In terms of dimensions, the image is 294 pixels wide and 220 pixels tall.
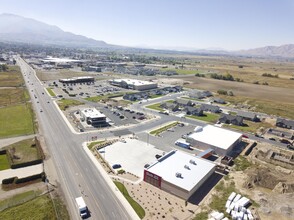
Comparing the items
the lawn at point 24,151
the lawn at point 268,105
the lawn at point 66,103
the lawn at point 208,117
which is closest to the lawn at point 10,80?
the lawn at point 66,103

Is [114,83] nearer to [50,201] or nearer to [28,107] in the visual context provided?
[28,107]

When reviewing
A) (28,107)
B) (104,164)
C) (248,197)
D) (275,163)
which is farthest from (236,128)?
(28,107)

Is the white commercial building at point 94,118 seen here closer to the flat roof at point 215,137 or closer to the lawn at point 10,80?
the flat roof at point 215,137

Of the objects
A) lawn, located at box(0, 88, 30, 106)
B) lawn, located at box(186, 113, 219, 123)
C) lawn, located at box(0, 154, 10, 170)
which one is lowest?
lawn, located at box(186, 113, 219, 123)

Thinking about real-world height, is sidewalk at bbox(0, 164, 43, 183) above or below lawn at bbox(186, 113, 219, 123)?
above

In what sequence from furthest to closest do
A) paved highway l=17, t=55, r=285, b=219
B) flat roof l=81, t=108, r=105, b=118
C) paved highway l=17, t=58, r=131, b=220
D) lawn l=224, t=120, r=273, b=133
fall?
1. lawn l=224, t=120, r=273, b=133
2. flat roof l=81, t=108, r=105, b=118
3. paved highway l=17, t=55, r=285, b=219
4. paved highway l=17, t=58, r=131, b=220

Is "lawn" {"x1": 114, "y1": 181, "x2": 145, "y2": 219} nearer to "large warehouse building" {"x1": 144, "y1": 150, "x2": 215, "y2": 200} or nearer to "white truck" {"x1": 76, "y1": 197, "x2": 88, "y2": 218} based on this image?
"large warehouse building" {"x1": 144, "y1": 150, "x2": 215, "y2": 200}

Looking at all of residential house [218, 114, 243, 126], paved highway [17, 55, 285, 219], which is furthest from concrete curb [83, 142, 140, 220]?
residential house [218, 114, 243, 126]

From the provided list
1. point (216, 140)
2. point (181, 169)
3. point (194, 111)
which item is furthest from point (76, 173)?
point (194, 111)
